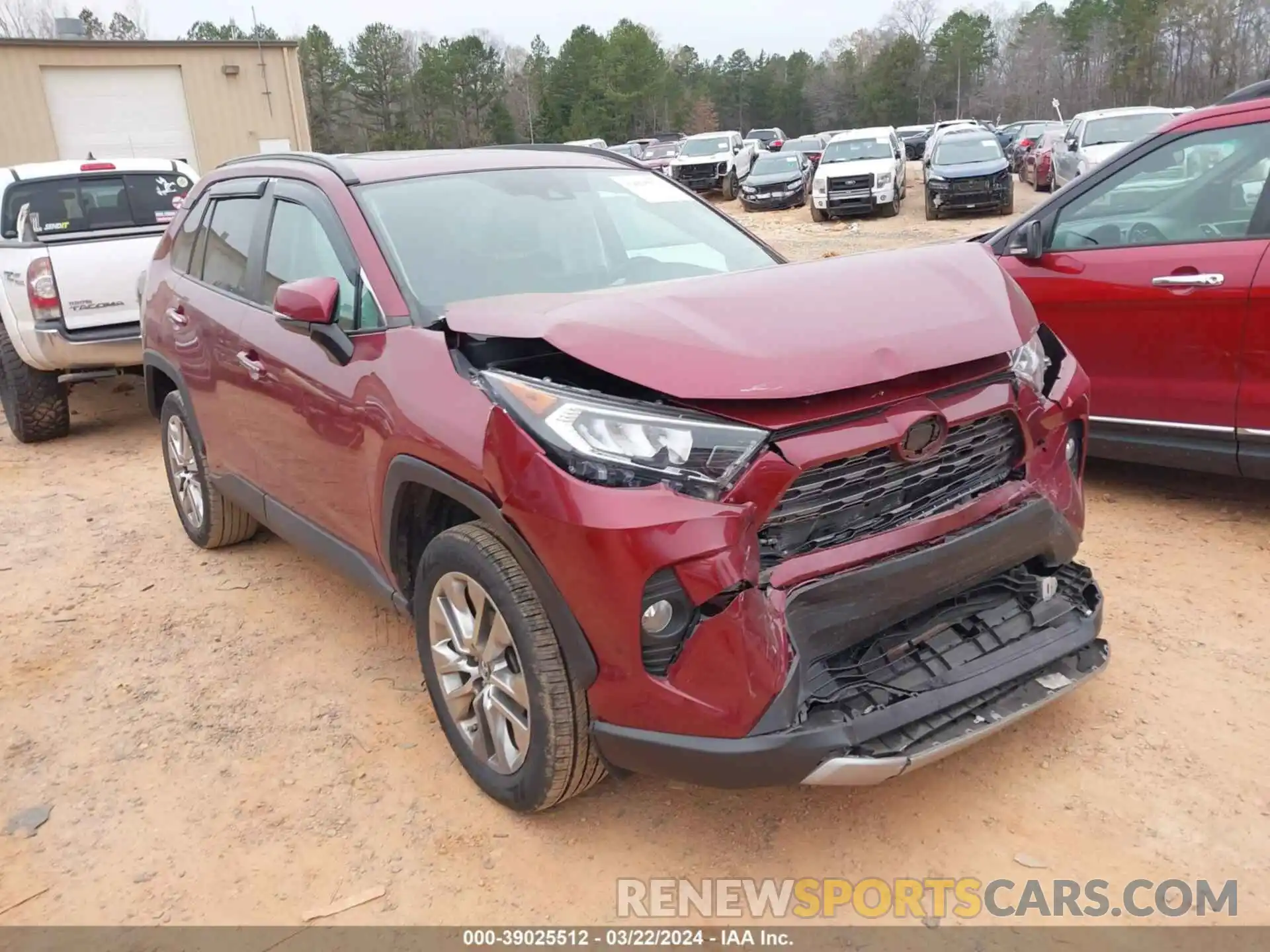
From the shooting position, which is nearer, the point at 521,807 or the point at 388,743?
the point at 521,807

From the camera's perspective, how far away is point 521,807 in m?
2.72

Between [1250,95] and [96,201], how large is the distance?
25.4ft

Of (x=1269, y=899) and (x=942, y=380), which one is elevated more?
(x=942, y=380)

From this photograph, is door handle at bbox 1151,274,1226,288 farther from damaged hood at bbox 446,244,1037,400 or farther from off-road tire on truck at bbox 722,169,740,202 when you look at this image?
off-road tire on truck at bbox 722,169,740,202

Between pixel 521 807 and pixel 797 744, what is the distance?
877 mm

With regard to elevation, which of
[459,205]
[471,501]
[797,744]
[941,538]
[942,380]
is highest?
[459,205]

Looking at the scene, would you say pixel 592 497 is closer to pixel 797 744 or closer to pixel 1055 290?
pixel 797 744

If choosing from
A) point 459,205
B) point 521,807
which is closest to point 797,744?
point 521,807

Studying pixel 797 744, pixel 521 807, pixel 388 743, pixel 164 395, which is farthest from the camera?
pixel 164 395

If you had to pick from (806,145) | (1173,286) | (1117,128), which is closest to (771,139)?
(806,145)

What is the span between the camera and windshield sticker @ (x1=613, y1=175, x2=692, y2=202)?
4.00 m

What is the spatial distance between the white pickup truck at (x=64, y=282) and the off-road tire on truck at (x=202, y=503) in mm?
2231

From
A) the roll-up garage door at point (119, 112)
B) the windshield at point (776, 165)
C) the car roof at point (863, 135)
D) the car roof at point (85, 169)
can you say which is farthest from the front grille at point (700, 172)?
the car roof at point (85, 169)

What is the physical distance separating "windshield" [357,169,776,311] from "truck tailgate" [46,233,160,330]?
4.22 meters
